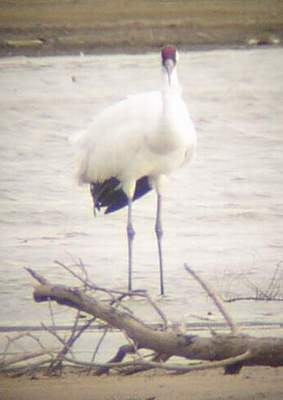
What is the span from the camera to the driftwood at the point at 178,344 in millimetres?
5367

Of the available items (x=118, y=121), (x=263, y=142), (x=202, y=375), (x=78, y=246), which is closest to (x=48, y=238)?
(x=78, y=246)

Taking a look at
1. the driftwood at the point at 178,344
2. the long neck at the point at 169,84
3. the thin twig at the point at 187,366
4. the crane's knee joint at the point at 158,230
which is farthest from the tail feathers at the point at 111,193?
the thin twig at the point at 187,366

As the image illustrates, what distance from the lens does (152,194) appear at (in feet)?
35.1

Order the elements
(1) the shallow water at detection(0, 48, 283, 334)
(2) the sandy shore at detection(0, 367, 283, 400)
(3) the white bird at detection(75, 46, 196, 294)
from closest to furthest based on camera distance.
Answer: (2) the sandy shore at detection(0, 367, 283, 400) < (1) the shallow water at detection(0, 48, 283, 334) < (3) the white bird at detection(75, 46, 196, 294)

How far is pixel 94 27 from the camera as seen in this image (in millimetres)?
16219

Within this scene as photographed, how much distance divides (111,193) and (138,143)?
0.47 meters

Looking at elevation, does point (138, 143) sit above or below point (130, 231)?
above

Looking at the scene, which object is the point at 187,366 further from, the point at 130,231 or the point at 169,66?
the point at 130,231

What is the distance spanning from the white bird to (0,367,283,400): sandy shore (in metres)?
2.81

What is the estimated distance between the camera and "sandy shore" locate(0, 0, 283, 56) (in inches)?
621

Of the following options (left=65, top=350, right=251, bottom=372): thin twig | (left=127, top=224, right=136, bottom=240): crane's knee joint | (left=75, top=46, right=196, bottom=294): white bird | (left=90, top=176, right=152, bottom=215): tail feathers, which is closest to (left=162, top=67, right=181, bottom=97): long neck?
(left=75, top=46, right=196, bottom=294): white bird

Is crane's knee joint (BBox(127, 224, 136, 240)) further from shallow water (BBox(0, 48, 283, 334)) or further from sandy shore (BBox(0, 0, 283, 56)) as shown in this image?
sandy shore (BBox(0, 0, 283, 56))

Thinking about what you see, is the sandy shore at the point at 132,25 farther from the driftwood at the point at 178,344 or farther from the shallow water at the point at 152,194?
the driftwood at the point at 178,344

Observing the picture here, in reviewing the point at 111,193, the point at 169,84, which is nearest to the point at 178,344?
the point at 169,84
